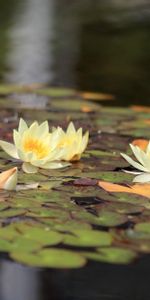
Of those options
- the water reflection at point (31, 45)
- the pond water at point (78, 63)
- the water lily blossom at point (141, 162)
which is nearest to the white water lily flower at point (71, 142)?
the water lily blossom at point (141, 162)

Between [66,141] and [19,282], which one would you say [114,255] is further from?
[66,141]

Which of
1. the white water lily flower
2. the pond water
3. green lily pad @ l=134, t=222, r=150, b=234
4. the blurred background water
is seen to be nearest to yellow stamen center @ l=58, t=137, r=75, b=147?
the white water lily flower

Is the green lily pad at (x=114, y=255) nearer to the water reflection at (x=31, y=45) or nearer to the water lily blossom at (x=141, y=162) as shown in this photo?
the water lily blossom at (x=141, y=162)

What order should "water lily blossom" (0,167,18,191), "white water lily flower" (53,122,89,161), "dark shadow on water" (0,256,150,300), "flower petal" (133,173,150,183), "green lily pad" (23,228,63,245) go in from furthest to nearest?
"white water lily flower" (53,122,89,161)
"flower petal" (133,173,150,183)
"water lily blossom" (0,167,18,191)
"green lily pad" (23,228,63,245)
"dark shadow on water" (0,256,150,300)

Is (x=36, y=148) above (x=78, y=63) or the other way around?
above

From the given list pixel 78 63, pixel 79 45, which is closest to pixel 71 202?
pixel 78 63

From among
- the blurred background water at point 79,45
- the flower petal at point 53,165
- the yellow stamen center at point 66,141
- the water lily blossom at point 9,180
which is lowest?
the blurred background water at point 79,45

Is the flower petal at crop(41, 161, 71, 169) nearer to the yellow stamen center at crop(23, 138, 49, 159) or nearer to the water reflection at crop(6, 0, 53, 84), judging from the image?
the yellow stamen center at crop(23, 138, 49, 159)
